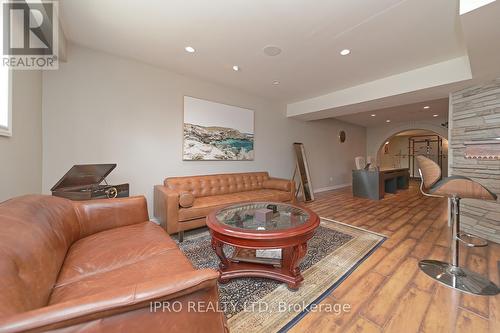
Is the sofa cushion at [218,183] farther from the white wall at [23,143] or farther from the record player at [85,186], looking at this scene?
the white wall at [23,143]

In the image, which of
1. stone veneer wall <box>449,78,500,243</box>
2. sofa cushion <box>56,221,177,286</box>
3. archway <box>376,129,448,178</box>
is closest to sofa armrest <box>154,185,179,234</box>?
sofa cushion <box>56,221,177,286</box>

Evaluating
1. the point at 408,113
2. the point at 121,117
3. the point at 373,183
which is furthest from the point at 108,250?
the point at 408,113

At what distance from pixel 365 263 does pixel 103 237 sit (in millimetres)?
2368

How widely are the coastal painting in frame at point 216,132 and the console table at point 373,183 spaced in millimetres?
3020

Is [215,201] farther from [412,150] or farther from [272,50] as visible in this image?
[412,150]

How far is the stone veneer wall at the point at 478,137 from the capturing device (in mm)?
2467

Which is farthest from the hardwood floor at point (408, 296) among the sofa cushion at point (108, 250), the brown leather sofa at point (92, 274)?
the sofa cushion at point (108, 250)

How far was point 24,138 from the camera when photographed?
183cm

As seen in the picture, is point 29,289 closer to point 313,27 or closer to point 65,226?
point 65,226

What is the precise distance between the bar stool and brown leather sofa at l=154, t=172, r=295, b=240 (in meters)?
2.04

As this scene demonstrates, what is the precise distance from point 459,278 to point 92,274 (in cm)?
276

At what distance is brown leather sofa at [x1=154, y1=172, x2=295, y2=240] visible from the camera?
2441 millimetres

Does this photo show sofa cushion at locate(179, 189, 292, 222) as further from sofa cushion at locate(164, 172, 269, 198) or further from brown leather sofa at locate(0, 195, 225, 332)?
brown leather sofa at locate(0, 195, 225, 332)

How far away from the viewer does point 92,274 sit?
3.50ft
